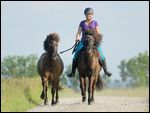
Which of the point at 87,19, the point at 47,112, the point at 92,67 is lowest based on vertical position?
the point at 47,112

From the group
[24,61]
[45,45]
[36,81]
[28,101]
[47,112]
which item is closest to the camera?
[47,112]

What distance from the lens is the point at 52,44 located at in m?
18.3

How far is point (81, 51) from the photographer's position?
18.0 m

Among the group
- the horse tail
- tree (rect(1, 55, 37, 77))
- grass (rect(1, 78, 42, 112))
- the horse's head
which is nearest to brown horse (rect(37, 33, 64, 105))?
the horse's head

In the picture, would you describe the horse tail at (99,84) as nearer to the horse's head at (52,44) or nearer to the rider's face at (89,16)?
the horse's head at (52,44)

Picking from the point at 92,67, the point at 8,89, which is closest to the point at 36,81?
the point at 8,89

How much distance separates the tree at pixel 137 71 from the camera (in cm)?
6284

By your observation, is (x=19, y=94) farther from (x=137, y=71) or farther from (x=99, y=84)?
(x=137, y=71)

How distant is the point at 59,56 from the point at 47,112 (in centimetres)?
341

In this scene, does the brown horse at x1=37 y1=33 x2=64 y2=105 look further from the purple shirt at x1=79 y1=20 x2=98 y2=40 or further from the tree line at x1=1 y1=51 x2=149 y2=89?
the tree line at x1=1 y1=51 x2=149 y2=89

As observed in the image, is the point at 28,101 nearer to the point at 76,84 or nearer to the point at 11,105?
the point at 11,105

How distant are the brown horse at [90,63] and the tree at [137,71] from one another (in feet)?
141

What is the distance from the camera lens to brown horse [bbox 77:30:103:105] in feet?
57.6

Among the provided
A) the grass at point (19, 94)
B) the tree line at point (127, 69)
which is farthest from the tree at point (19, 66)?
the grass at point (19, 94)
